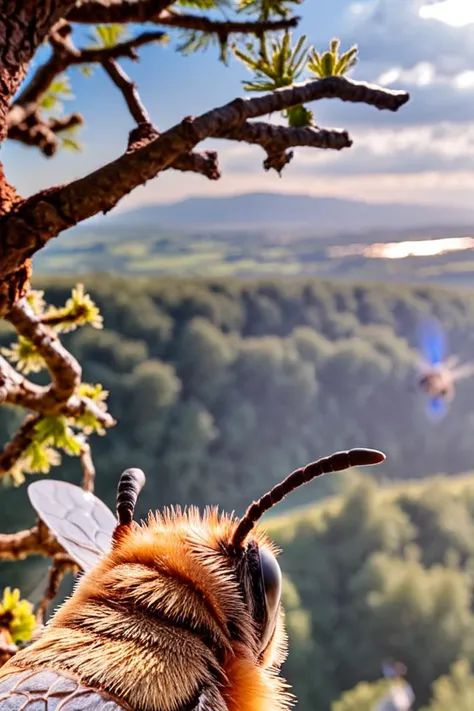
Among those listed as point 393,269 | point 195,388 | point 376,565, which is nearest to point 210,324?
point 195,388

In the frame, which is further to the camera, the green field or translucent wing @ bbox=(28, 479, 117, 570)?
the green field

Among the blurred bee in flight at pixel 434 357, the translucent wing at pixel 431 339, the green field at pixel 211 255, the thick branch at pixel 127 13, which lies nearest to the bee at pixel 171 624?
the thick branch at pixel 127 13

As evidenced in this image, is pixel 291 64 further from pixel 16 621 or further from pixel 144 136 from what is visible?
pixel 16 621

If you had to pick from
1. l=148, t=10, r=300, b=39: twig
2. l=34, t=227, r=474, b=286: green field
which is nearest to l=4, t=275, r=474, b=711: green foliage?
l=34, t=227, r=474, b=286: green field

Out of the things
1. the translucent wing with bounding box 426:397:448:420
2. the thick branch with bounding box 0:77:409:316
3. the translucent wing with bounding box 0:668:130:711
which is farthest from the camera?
the translucent wing with bounding box 426:397:448:420

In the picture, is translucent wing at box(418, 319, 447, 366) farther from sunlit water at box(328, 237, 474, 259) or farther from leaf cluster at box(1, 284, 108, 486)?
leaf cluster at box(1, 284, 108, 486)

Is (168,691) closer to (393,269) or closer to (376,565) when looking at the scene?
(393,269)

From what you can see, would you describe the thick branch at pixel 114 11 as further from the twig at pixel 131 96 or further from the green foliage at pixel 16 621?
the green foliage at pixel 16 621
